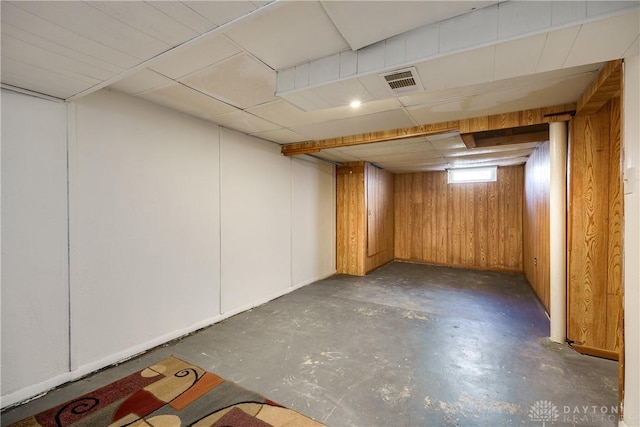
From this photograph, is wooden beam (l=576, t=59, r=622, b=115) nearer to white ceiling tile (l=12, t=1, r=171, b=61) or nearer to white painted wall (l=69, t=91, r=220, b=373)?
white ceiling tile (l=12, t=1, r=171, b=61)

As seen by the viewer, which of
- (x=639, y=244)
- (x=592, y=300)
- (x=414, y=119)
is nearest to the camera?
(x=639, y=244)

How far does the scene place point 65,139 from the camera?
82.0 inches

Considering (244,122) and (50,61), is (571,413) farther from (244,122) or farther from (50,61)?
(50,61)

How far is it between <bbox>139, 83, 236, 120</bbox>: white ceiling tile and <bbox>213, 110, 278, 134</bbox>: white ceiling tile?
0.11 meters

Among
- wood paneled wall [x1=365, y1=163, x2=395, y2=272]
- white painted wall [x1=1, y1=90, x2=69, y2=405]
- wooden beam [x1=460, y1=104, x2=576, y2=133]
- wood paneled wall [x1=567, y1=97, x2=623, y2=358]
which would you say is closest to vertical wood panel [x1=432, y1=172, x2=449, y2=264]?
wood paneled wall [x1=365, y1=163, x2=395, y2=272]

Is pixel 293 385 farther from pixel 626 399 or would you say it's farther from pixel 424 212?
pixel 424 212

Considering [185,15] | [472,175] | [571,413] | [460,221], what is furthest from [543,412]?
[472,175]

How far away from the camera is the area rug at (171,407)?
1685 mm

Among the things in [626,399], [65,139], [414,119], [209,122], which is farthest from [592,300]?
[65,139]

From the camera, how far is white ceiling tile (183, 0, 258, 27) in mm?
1167

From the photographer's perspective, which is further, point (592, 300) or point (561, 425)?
point (592, 300)

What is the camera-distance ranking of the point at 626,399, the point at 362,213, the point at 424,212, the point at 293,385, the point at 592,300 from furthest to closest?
1. the point at 424,212
2. the point at 362,213
3. the point at 592,300
4. the point at 293,385
5. the point at 626,399

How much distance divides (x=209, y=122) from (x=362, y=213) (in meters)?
3.38

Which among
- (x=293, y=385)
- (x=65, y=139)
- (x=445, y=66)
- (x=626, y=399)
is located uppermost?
(x=445, y=66)
